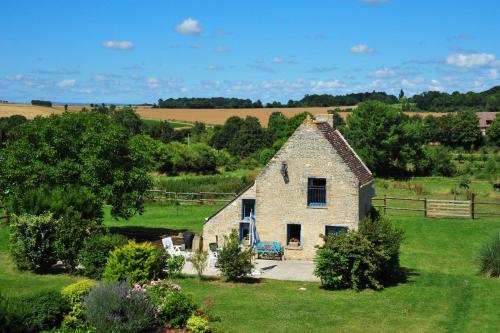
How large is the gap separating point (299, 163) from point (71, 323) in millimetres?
15004

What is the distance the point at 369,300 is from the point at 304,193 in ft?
27.7

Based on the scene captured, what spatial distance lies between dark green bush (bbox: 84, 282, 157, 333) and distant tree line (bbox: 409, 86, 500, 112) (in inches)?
5647

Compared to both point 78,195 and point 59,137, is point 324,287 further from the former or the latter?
point 59,137

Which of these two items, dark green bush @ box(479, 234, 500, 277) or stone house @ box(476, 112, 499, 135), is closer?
dark green bush @ box(479, 234, 500, 277)

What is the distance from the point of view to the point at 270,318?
59.5ft

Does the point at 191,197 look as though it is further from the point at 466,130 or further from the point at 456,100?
the point at 456,100

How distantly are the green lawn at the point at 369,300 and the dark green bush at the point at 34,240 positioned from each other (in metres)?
0.64

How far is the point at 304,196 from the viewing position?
2847 centimetres

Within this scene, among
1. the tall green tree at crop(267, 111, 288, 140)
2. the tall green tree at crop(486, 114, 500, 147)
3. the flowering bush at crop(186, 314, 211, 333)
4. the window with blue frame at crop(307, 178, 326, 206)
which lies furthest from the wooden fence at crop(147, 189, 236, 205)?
the tall green tree at crop(486, 114, 500, 147)

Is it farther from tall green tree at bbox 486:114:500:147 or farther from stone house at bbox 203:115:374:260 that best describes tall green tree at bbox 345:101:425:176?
stone house at bbox 203:115:374:260

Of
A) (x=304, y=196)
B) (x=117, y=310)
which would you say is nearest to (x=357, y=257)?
(x=304, y=196)

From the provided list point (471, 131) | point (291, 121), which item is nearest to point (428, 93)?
point (471, 131)

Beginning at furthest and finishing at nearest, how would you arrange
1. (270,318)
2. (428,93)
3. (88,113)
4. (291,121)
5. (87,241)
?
(428,93), (291,121), (88,113), (87,241), (270,318)

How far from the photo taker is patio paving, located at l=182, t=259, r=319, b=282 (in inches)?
989
